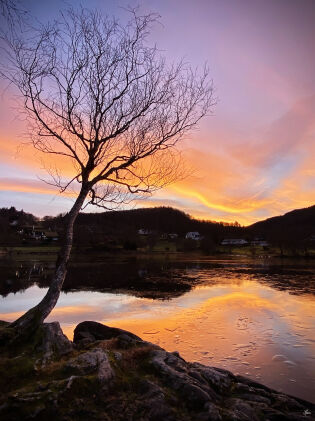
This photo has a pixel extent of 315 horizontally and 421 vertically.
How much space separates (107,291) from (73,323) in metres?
10.6

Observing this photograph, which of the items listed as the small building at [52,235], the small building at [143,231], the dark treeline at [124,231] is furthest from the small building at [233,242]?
the small building at [52,235]

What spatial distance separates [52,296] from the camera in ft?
32.4

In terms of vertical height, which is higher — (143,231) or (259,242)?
(143,231)

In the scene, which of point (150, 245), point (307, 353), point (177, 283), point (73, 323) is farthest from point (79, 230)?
point (307, 353)

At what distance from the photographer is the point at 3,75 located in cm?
1069

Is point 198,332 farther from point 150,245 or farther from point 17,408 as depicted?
point 150,245

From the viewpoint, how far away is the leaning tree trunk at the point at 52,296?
9281 millimetres

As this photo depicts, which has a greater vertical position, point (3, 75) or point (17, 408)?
point (3, 75)

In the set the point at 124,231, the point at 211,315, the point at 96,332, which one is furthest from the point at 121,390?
the point at 124,231

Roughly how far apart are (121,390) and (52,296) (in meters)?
3.42

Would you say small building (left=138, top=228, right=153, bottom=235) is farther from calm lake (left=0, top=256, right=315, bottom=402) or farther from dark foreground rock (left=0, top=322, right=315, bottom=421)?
dark foreground rock (left=0, top=322, right=315, bottom=421)

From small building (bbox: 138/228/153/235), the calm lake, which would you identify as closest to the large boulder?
the calm lake

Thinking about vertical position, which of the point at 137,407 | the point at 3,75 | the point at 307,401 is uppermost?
the point at 3,75

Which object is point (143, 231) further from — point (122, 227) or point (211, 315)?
point (211, 315)
